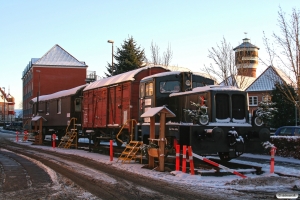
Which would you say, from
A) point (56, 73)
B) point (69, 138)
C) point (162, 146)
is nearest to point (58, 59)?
point (56, 73)

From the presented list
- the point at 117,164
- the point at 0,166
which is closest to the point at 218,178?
the point at 117,164

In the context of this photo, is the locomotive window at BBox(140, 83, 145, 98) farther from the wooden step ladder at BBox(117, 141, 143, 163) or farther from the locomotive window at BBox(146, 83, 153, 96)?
the wooden step ladder at BBox(117, 141, 143, 163)

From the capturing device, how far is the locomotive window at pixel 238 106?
43.1ft

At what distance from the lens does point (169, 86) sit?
1521cm

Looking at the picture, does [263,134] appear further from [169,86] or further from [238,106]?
[169,86]

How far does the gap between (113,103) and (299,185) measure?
37.1ft

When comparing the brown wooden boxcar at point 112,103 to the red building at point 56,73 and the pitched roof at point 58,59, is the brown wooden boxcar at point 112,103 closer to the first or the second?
the red building at point 56,73

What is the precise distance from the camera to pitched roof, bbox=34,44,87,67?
213ft

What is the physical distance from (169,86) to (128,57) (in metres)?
27.7

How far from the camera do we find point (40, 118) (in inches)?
1212

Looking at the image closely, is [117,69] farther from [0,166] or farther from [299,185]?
[299,185]

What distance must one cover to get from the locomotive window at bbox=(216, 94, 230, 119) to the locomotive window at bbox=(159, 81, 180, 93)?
2615 mm

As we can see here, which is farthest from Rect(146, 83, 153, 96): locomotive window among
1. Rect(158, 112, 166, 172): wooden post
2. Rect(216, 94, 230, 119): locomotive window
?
Rect(216, 94, 230, 119): locomotive window

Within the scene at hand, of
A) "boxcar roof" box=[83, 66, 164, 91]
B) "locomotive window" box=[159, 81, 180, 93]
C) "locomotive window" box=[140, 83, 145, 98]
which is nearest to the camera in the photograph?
"locomotive window" box=[159, 81, 180, 93]
